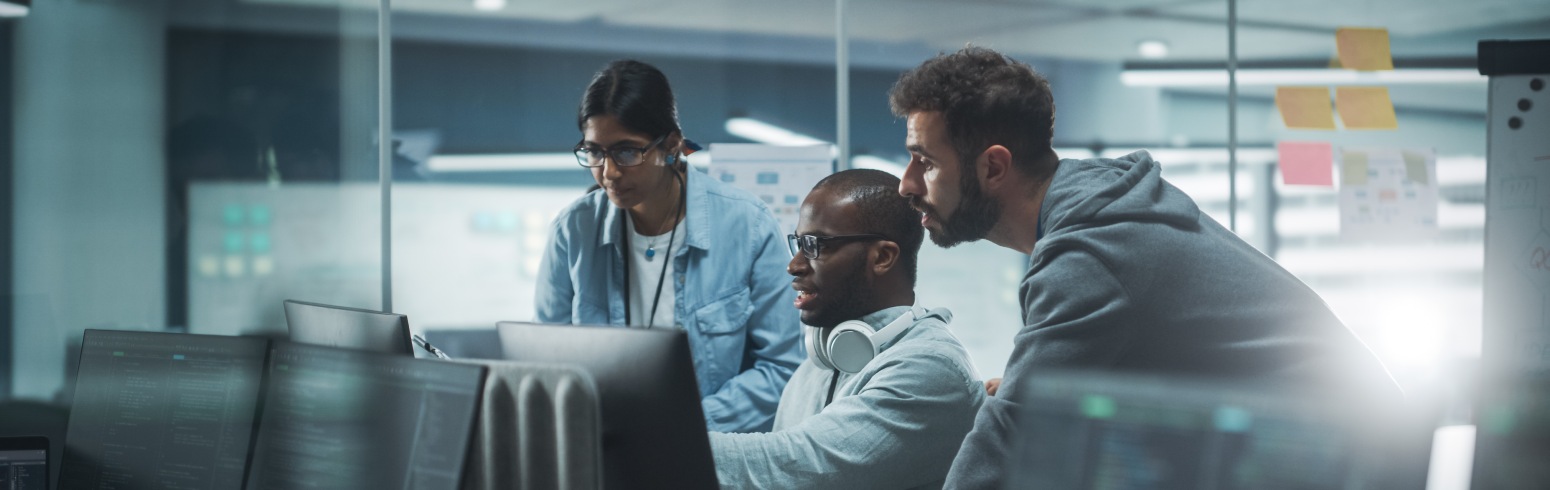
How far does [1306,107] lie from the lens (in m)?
3.95

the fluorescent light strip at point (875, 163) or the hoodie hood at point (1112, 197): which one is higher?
the fluorescent light strip at point (875, 163)

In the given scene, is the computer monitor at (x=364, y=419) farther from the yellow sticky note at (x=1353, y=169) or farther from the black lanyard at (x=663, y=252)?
the yellow sticky note at (x=1353, y=169)

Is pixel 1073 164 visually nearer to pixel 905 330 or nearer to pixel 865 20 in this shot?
pixel 905 330

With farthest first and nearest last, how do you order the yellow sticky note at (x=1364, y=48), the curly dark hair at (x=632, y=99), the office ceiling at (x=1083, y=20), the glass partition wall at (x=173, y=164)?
the yellow sticky note at (x=1364, y=48) < the office ceiling at (x=1083, y=20) < the glass partition wall at (x=173, y=164) < the curly dark hair at (x=632, y=99)

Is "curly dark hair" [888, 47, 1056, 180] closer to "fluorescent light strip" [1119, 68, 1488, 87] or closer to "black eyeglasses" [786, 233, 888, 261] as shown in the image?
"black eyeglasses" [786, 233, 888, 261]

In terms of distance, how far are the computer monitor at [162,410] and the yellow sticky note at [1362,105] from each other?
3547mm

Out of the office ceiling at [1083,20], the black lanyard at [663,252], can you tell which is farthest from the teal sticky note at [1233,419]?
the office ceiling at [1083,20]

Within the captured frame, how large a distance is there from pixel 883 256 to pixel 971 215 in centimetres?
Result: 23

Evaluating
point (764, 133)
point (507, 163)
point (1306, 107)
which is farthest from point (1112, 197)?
point (1306, 107)

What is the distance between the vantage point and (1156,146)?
436cm

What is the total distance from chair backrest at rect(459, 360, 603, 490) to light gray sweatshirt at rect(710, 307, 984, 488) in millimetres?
293

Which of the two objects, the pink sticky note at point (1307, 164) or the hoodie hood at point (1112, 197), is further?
the pink sticky note at point (1307, 164)

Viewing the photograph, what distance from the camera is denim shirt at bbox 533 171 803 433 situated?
7.52ft

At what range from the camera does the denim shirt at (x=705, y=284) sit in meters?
2.29
